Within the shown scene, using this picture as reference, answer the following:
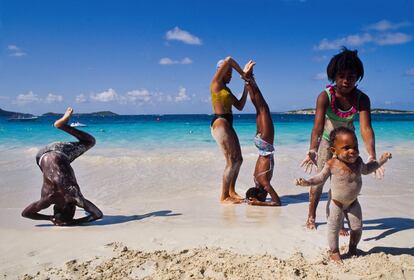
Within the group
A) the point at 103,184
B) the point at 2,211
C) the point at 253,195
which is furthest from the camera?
the point at 103,184

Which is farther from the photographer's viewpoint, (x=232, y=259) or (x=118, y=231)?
(x=118, y=231)

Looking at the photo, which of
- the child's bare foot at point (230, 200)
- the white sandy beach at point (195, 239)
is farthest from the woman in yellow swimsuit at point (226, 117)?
the white sandy beach at point (195, 239)

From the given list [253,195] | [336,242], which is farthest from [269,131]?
[336,242]

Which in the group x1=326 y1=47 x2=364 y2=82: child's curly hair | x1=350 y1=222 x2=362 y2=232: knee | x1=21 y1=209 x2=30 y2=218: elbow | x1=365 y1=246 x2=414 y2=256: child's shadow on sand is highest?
x1=326 y1=47 x2=364 y2=82: child's curly hair

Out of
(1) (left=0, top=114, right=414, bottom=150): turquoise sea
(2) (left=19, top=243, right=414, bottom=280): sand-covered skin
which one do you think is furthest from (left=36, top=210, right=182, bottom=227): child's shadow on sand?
(1) (left=0, top=114, right=414, bottom=150): turquoise sea

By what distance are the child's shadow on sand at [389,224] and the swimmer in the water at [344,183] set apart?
825mm

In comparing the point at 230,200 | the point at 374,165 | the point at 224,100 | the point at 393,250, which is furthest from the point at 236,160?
the point at 393,250

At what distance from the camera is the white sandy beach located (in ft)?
10.4

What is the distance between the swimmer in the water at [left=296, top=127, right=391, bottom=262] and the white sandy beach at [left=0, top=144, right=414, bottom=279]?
0.22 metres

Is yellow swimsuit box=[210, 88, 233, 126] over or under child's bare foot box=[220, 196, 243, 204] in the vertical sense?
over

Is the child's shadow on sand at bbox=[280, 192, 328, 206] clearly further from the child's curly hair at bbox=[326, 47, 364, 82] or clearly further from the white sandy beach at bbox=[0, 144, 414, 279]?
the child's curly hair at bbox=[326, 47, 364, 82]

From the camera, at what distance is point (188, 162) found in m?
10.8

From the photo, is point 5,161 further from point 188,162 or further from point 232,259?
point 232,259

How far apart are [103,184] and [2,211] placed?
96.6 inches
